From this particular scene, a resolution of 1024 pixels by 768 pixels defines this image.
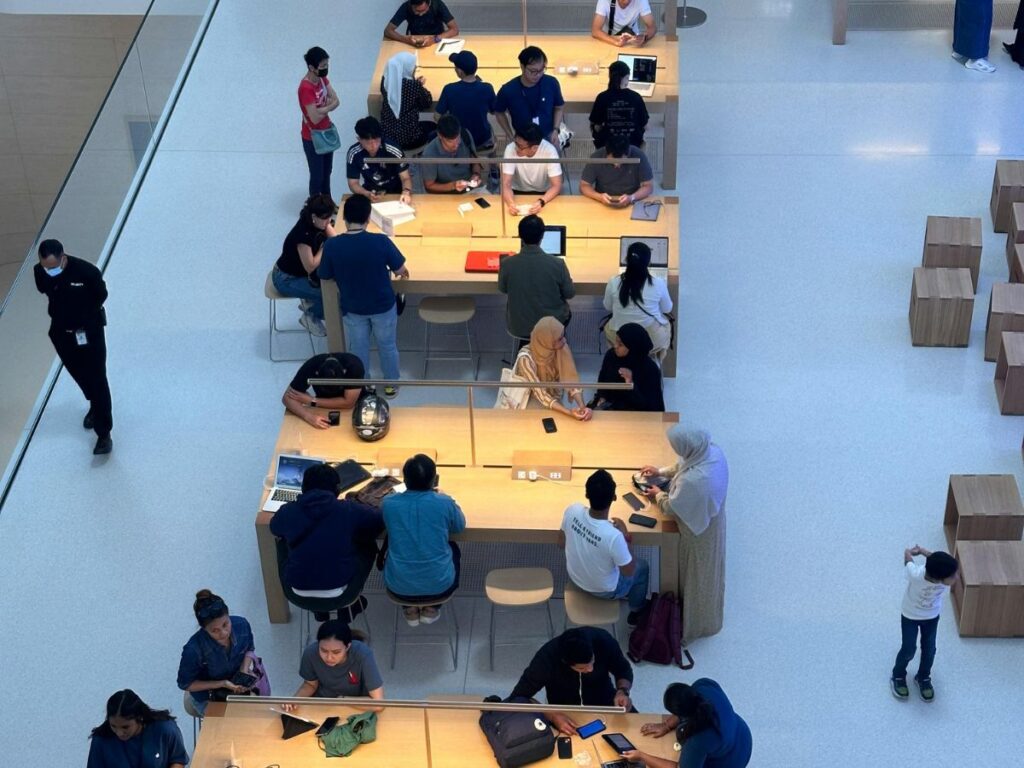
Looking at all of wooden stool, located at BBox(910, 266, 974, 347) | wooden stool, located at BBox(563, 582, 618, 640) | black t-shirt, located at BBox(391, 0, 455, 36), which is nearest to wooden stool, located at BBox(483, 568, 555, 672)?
wooden stool, located at BBox(563, 582, 618, 640)

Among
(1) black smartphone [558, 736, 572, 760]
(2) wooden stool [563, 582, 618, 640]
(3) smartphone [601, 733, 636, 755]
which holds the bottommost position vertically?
(1) black smartphone [558, 736, 572, 760]

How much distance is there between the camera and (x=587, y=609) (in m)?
7.07

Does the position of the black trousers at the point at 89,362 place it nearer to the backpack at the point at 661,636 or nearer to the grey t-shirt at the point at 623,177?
the grey t-shirt at the point at 623,177

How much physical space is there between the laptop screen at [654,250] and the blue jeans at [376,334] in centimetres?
142

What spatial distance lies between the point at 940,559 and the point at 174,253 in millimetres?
6101

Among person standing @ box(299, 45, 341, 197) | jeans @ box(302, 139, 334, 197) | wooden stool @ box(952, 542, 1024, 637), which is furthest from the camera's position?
jeans @ box(302, 139, 334, 197)

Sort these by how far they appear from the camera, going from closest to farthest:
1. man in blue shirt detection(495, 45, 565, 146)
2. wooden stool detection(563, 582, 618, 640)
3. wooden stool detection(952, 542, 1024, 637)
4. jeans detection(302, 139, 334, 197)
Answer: wooden stool detection(563, 582, 618, 640)
wooden stool detection(952, 542, 1024, 637)
man in blue shirt detection(495, 45, 565, 146)
jeans detection(302, 139, 334, 197)

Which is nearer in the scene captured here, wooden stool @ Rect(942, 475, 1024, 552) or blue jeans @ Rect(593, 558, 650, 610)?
blue jeans @ Rect(593, 558, 650, 610)

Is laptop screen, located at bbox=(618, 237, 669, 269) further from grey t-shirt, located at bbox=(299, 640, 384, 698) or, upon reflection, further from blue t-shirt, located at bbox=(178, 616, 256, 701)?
blue t-shirt, located at bbox=(178, 616, 256, 701)

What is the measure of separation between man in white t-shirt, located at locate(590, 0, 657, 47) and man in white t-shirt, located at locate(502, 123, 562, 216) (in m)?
1.90

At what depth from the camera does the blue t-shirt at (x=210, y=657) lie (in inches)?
254

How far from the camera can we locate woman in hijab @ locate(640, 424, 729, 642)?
22.8 feet

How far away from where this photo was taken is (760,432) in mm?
8758

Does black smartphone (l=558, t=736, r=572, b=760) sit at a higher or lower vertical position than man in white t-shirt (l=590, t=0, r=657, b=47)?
lower
